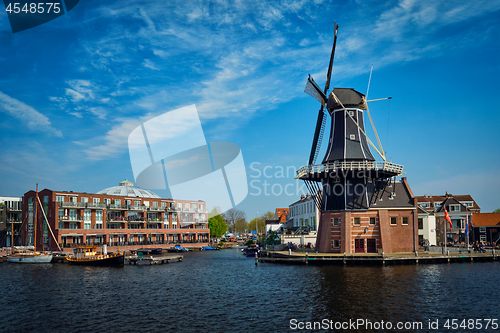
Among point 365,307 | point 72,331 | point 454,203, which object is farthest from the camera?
point 454,203

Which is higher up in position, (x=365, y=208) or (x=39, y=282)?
(x=365, y=208)

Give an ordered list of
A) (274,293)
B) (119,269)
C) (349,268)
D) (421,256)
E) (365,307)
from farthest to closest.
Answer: (119,269)
(421,256)
(349,268)
(274,293)
(365,307)

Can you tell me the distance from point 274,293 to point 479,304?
16279 mm

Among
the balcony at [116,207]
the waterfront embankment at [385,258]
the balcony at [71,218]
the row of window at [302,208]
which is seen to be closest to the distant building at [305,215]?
the row of window at [302,208]

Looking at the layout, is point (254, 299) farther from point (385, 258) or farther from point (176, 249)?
point (176, 249)

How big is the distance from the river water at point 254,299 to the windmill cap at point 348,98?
24.7 metres

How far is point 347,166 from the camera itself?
2149 inches

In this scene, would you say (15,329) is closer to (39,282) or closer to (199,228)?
(39,282)

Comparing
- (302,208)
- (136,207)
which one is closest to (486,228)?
(302,208)

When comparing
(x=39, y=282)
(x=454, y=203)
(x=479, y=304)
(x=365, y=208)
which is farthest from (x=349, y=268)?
(x=454, y=203)

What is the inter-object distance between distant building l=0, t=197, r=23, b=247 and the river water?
54.4 meters

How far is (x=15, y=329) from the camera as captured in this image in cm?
2477

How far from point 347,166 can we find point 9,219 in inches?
3550

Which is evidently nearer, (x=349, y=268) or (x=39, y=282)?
(x=39, y=282)
